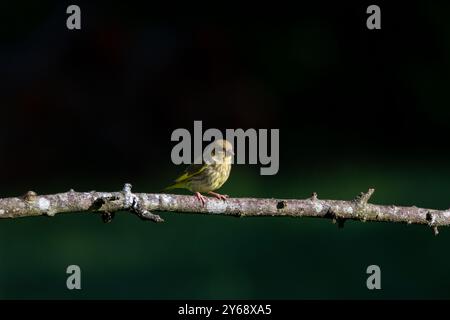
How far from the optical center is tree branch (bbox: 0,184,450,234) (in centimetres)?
433

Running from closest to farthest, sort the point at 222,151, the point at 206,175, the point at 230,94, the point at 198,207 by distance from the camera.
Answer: the point at 198,207, the point at 206,175, the point at 222,151, the point at 230,94

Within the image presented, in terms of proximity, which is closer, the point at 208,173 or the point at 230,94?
the point at 208,173

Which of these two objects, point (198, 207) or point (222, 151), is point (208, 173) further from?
point (198, 207)

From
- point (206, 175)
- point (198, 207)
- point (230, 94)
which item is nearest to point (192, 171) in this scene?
point (206, 175)

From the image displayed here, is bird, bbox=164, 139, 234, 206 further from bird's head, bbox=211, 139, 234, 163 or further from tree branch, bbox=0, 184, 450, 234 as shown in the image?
tree branch, bbox=0, 184, 450, 234

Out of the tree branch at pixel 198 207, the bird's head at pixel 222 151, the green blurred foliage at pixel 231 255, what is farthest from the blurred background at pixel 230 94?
the tree branch at pixel 198 207

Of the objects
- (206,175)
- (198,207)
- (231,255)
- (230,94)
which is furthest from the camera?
(230,94)

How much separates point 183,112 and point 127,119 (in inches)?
33.4

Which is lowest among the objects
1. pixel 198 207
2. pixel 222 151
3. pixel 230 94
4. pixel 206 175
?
pixel 198 207

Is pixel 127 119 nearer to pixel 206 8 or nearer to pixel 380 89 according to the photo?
pixel 206 8

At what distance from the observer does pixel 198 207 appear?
4.73 meters

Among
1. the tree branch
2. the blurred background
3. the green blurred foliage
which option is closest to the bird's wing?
the tree branch

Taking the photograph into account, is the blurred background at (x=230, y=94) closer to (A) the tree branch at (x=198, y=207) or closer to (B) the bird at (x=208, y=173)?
(B) the bird at (x=208, y=173)

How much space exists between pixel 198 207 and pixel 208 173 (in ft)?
3.71
